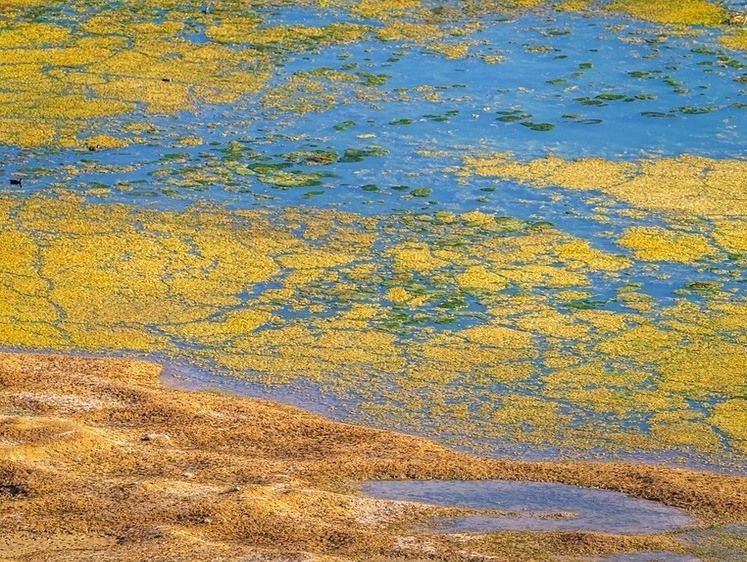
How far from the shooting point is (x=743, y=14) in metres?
17.6

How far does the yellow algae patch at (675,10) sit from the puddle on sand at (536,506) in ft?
37.1

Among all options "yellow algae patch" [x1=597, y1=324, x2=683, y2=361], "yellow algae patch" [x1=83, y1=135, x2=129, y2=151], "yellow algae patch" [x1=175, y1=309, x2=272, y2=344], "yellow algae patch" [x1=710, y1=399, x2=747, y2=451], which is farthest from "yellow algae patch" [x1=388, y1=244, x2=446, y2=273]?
"yellow algae patch" [x1=83, y1=135, x2=129, y2=151]

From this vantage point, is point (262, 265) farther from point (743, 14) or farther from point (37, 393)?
point (743, 14)

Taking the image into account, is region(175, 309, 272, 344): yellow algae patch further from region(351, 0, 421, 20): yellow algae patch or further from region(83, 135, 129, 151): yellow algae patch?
region(351, 0, 421, 20): yellow algae patch

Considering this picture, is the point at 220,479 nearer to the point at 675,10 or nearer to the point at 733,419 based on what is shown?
the point at 733,419

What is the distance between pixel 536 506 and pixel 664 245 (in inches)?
179

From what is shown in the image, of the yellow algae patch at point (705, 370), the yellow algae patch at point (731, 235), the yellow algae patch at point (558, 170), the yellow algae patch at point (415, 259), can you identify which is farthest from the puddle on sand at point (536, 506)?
the yellow algae patch at point (558, 170)

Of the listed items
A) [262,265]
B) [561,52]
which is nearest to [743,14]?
[561,52]

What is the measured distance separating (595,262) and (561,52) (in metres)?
6.03

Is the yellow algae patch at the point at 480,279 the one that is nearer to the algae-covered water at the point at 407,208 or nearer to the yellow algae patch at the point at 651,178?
the algae-covered water at the point at 407,208

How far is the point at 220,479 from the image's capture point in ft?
23.4

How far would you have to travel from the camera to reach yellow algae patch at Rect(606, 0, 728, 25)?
17469 mm

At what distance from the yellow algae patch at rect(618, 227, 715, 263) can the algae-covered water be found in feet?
0.09

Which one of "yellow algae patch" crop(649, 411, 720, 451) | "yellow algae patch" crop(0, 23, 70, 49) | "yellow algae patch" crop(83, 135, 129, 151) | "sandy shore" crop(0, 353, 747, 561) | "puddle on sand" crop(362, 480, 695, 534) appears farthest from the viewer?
"yellow algae patch" crop(0, 23, 70, 49)
